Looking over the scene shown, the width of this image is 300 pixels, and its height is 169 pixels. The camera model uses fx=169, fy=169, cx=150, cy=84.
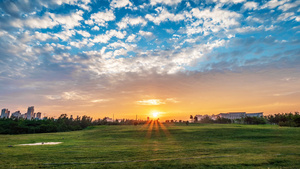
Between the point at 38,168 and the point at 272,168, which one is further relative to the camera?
the point at 38,168

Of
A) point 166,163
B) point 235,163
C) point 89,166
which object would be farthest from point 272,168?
point 89,166

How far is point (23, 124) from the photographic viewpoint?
2376 inches

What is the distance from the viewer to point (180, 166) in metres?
9.88

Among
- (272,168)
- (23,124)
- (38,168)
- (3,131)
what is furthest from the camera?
(23,124)

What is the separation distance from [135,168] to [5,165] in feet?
27.6

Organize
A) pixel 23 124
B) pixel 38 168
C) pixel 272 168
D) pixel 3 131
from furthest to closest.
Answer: pixel 23 124 < pixel 3 131 < pixel 38 168 < pixel 272 168

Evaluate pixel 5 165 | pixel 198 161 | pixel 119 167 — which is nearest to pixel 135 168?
pixel 119 167

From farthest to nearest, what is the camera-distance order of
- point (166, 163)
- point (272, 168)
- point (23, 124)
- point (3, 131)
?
point (23, 124) < point (3, 131) < point (166, 163) < point (272, 168)

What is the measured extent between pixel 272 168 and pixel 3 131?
241ft

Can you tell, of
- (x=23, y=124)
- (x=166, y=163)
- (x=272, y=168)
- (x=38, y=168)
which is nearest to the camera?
(x=272, y=168)

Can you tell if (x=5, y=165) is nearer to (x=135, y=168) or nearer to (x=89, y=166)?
(x=89, y=166)

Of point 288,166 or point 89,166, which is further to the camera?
point 89,166

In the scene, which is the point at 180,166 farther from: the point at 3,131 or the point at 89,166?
the point at 3,131

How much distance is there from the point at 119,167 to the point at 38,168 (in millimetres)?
4681
